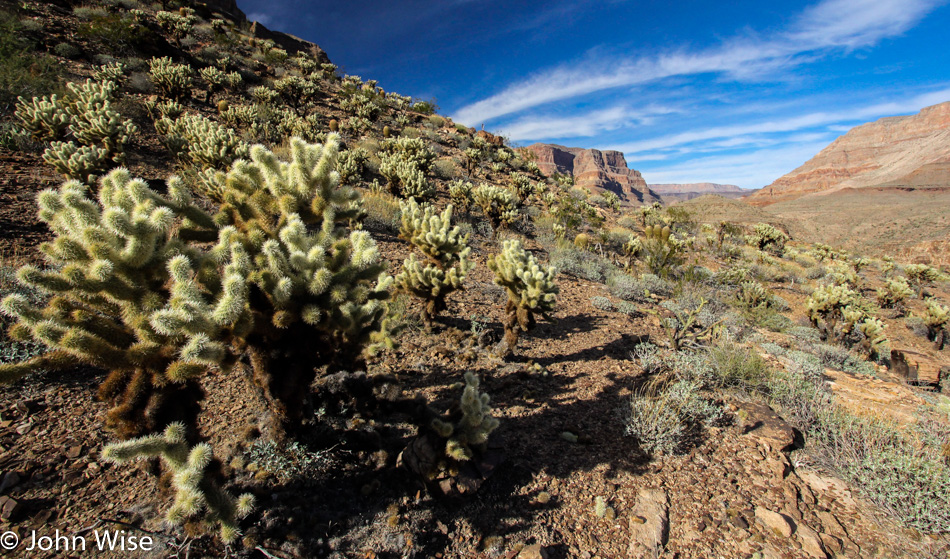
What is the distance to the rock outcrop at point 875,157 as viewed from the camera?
252ft

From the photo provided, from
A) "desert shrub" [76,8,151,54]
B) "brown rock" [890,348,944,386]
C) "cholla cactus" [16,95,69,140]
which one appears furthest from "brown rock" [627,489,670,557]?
"desert shrub" [76,8,151,54]

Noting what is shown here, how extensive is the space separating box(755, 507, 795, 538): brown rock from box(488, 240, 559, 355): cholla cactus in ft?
9.19

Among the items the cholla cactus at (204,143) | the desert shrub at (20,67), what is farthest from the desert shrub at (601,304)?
the desert shrub at (20,67)

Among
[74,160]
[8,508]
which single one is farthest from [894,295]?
[74,160]

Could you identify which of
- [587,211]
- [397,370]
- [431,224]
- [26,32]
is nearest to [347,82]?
[26,32]

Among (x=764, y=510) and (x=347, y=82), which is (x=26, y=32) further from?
(x=764, y=510)

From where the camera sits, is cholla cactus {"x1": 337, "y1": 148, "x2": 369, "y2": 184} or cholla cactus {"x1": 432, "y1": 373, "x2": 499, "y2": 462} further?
cholla cactus {"x1": 337, "y1": 148, "x2": 369, "y2": 184}

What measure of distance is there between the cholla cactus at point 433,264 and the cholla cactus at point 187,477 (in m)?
3.54

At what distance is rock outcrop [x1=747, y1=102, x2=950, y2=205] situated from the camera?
7694 centimetres

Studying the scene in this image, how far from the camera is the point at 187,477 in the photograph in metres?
1.78

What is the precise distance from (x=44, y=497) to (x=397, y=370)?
289 centimetres

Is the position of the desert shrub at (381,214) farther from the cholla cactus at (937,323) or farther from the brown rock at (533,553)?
the cholla cactus at (937,323)

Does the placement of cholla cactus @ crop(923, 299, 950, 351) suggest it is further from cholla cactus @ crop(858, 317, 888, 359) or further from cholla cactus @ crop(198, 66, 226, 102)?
cholla cactus @ crop(198, 66, 226, 102)

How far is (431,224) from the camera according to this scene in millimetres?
5945
